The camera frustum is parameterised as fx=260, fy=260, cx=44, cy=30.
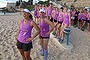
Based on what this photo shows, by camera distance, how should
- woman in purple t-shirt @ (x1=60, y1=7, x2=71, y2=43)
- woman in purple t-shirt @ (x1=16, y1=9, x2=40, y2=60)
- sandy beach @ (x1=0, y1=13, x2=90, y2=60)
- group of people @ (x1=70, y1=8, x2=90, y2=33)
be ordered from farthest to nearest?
group of people @ (x1=70, y1=8, x2=90, y2=33) < woman in purple t-shirt @ (x1=60, y1=7, x2=71, y2=43) < sandy beach @ (x1=0, y1=13, x2=90, y2=60) < woman in purple t-shirt @ (x1=16, y1=9, x2=40, y2=60)


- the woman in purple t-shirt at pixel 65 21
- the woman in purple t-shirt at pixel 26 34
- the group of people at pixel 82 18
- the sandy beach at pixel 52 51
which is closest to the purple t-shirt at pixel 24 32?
the woman in purple t-shirt at pixel 26 34

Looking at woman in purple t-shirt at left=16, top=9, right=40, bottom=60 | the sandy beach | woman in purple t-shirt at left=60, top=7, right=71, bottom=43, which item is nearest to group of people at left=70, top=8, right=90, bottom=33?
the sandy beach

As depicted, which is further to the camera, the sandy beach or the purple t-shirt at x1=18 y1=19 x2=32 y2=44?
the sandy beach

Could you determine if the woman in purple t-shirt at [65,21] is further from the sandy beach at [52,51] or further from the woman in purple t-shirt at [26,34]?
the woman in purple t-shirt at [26,34]

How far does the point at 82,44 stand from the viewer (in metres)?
11.7

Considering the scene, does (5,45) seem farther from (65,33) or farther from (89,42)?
(89,42)

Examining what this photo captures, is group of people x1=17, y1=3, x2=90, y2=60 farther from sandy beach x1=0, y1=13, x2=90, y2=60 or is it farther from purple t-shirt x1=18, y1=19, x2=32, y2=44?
sandy beach x1=0, y1=13, x2=90, y2=60

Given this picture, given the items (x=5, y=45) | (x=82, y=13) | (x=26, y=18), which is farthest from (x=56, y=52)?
(x=82, y=13)

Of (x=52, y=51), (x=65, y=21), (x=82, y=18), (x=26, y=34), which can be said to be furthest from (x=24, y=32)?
(x=82, y=18)

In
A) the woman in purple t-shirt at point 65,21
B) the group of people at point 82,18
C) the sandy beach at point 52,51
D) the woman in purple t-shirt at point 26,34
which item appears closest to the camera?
the woman in purple t-shirt at point 26,34

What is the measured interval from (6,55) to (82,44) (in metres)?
4.25

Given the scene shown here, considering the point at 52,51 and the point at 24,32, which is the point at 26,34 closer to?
the point at 24,32

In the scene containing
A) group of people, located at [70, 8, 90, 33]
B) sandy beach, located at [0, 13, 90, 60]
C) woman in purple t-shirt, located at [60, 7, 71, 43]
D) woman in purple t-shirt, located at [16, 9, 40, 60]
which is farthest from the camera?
group of people, located at [70, 8, 90, 33]

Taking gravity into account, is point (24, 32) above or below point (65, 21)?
above
